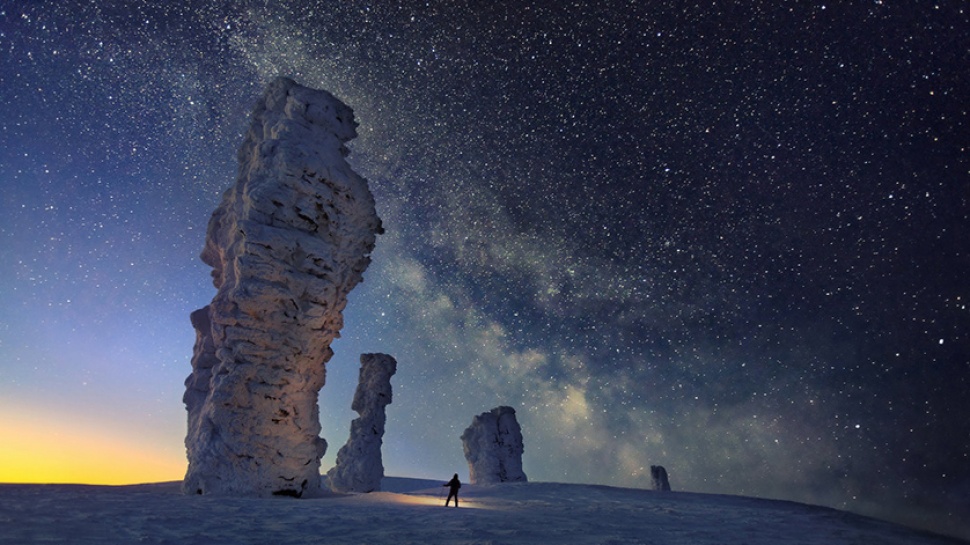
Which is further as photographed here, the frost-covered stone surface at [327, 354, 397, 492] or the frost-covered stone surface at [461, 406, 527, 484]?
the frost-covered stone surface at [461, 406, 527, 484]

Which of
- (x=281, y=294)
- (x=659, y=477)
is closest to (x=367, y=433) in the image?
(x=281, y=294)

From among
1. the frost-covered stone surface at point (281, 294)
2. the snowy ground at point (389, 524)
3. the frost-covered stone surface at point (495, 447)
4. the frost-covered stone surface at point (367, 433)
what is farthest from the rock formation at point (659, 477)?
the frost-covered stone surface at point (281, 294)

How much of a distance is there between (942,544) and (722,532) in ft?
16.7

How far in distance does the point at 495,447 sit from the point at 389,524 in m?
25.7

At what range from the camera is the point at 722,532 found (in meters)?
10.9

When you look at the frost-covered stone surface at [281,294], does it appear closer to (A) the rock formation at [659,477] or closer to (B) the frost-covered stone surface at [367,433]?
(B) the frost-covered stone surface at [367,433]

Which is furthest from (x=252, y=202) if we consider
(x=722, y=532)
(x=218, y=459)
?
(x=722, y=532)

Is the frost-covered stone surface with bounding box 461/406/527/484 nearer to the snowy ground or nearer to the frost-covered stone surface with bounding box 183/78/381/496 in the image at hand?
the frost-covered stone surface with bounding box 183/78/381/496

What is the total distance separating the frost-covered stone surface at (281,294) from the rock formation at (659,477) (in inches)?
1061

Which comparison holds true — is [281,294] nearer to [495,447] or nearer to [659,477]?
[495,447]

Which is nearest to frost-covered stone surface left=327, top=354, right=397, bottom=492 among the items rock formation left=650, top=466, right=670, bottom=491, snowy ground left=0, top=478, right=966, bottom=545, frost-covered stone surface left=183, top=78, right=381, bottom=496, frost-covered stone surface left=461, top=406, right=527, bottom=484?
frost-covered stone surface left=461, top=406, right=527, bottom=484

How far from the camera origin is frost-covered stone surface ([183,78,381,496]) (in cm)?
1491

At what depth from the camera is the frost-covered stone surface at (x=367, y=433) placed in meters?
28.8

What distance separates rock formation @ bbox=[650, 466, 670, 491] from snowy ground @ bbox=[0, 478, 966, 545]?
21.5 metres
